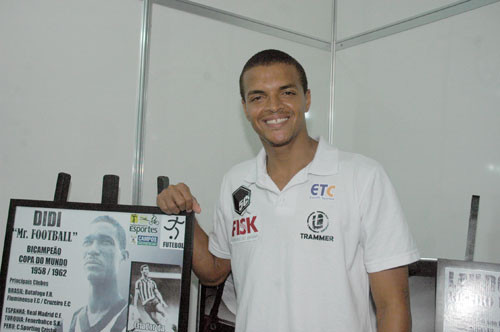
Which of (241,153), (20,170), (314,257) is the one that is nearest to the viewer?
(314,257)

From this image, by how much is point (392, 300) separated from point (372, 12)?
1511mm

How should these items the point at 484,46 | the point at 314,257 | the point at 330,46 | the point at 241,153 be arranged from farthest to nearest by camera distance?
1. the point at 330,46
2. the point at 241,153
3. the point at 484,46
4. the point at 314,257

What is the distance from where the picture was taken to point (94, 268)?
133 cm

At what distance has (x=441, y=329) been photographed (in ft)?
4.42

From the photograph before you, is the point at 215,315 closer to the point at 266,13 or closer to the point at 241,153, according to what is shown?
the point at 241,153

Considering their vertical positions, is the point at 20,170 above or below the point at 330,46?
below

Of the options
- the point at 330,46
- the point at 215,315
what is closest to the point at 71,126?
the point at 215,315

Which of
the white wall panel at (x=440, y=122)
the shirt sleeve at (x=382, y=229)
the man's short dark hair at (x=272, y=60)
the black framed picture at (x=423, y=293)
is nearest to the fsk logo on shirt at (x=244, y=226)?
the shirt sleeve at (x=382, y=229)

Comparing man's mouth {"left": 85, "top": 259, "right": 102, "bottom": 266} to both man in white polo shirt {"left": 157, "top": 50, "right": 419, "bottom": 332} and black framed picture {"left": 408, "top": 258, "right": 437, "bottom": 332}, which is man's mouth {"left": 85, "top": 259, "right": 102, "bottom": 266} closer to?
man in white polo shirt {"left": 157, "top": 50, "right": 419, "bottom": 332}

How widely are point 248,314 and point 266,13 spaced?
148 cm

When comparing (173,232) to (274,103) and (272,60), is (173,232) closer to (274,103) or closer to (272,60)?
(274,103)

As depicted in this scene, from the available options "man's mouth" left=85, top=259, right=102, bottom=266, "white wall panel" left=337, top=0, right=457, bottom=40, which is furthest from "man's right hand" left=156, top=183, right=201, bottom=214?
"white wall panel" left=337, top=0, right=457, bottom=40

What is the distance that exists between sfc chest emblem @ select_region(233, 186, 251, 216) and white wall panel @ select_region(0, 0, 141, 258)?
1.75 feet

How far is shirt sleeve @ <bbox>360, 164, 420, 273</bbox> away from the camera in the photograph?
48.2 inches
